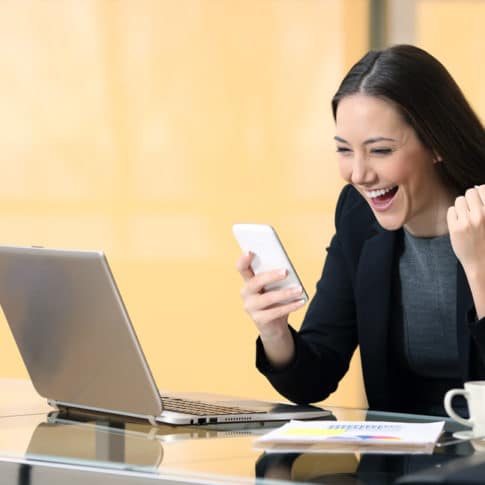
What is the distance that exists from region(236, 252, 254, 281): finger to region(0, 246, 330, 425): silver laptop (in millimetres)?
230

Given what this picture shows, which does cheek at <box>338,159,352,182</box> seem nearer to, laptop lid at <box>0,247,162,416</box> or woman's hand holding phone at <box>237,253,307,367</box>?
woman's hand holding phone at <box>237,253,307,367</box>

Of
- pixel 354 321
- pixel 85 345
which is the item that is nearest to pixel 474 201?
pixel 354 321

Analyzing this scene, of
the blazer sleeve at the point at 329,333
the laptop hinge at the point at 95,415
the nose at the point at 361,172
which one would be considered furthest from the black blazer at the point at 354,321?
the laptop hinge at the point at 95,415

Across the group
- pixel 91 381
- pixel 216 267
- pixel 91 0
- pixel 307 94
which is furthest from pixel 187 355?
pixel 91 381

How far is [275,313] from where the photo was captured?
221 cm

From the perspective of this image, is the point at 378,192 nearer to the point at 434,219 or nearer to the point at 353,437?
the point at 434,219

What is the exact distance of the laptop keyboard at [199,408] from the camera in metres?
1.95

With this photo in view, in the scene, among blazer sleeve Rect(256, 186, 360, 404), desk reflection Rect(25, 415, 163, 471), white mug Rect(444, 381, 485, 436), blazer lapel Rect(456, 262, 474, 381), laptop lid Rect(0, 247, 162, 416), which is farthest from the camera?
blazer sleeve Rect(256, 186, 360, 404)

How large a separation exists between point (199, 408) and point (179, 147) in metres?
3.14

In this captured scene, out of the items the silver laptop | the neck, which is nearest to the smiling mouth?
the neck

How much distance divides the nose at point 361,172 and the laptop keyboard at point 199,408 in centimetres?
53

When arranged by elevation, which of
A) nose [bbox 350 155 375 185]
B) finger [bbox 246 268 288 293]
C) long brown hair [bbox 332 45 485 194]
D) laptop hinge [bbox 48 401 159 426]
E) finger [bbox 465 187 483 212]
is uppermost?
long brown hair [bbox 332 45 485 194]

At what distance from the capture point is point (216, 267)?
506cm

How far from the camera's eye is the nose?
2309 mm
